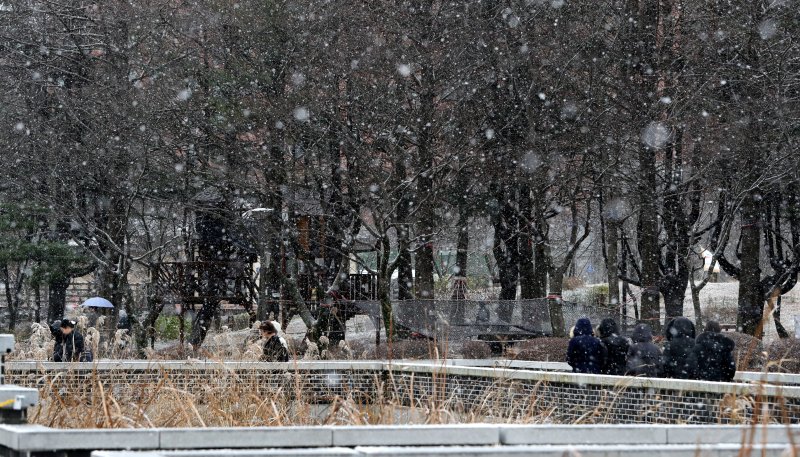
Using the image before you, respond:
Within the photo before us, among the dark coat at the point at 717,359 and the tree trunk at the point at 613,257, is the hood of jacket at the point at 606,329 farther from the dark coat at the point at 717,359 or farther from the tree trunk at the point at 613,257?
the tree trunk at the point at 613,257

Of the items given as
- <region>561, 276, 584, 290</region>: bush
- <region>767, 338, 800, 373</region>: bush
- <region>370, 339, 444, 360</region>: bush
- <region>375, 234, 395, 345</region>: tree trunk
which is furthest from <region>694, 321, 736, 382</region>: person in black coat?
<region>561, 276, 584, 290</region>: bush

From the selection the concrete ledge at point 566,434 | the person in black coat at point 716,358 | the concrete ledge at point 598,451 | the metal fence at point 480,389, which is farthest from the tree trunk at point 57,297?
the concrete ledge at point 598,451

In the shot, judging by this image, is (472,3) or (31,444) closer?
(31,444)

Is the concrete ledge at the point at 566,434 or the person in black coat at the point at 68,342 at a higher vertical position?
the person in black coat at the point at 68,342

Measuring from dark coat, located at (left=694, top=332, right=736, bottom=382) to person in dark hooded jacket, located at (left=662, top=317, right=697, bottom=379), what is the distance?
0.63ft

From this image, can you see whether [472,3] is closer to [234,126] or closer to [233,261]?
[234,126]

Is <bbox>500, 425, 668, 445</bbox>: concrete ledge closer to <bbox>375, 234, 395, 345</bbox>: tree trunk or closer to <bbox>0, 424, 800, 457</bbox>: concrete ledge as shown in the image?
<bbox>0, 424, 800, 457</bbox>: concrete ledge

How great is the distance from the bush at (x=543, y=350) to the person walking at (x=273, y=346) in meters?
7.33

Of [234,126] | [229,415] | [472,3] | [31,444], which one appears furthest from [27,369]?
[472,3]

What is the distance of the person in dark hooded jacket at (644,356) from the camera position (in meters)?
10.6

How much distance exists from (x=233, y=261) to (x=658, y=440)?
26.6m

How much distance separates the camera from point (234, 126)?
27266 mm

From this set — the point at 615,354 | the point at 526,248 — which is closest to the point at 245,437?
the point at 615,354

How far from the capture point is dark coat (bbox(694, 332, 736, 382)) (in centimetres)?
988
